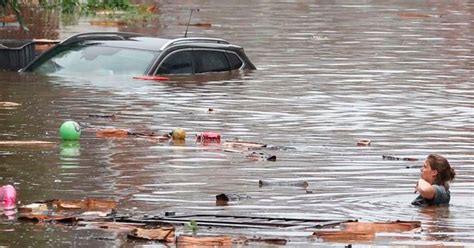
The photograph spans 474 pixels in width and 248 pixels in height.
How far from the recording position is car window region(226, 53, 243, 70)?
1083 inches

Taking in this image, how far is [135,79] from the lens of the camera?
25188 millimetres

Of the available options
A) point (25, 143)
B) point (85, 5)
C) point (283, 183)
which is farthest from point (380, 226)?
point (85, 5)

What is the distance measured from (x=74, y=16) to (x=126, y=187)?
30.7m

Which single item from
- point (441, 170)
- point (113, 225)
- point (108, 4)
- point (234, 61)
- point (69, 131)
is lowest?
point (108, 4)

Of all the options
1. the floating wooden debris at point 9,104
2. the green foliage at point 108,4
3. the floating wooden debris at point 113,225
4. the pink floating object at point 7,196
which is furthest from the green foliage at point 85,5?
the floating wooden debris at point 113,225

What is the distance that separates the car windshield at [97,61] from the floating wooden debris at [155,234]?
14.0 meters

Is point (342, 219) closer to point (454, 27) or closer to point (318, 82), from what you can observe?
point (318, 82)

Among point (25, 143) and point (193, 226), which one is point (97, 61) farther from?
point (193, 226)

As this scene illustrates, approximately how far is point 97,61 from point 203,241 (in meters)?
14.8

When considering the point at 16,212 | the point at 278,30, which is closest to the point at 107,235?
the point at 16,212

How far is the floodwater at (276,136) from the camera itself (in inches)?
520

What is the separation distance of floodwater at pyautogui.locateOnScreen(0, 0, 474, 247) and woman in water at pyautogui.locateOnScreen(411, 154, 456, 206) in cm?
16

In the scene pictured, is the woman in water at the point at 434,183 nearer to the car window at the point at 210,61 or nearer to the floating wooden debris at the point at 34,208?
the floating wooden debris at the point at 34,208

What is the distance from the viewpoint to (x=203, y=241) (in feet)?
36.1
